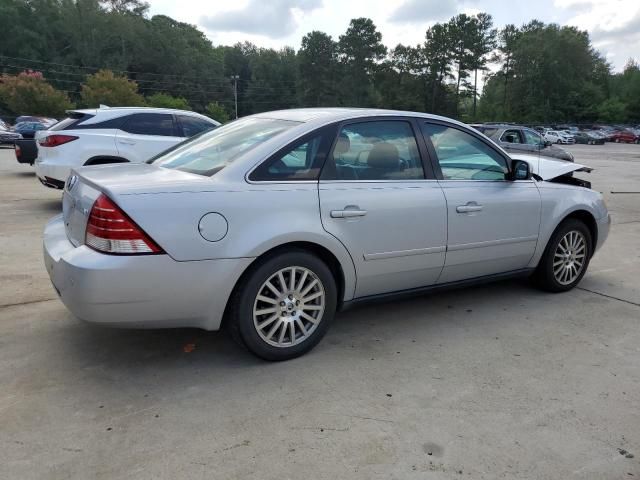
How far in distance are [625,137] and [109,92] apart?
50399 millimetres

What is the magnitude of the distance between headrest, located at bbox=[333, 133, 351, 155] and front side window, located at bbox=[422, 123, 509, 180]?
27.9 inches

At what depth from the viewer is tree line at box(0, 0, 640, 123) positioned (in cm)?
7912

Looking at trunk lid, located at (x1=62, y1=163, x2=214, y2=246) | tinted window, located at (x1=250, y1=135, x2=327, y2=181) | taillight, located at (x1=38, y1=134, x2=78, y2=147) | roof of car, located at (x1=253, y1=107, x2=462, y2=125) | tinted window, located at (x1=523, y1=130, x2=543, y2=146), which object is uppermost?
tinted window, located at (x1=523, y1=130, x2=543, y2=146)

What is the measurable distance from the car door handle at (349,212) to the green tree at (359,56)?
281 ft

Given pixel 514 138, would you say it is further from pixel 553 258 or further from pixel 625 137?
pixel 625 137

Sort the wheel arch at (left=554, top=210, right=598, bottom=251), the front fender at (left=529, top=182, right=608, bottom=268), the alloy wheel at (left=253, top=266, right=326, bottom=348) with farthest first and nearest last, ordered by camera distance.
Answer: the wheel arch at (left=554, top=210, right=598, bottom=251), the front fender at (left=529, top=182, right=608, bottom=268), the alloy wheel at (left=253, top=266, right=326, bottom=348)

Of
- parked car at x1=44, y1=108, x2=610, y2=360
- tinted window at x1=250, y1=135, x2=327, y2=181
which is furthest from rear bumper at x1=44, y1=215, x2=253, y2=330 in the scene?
tinted window at x1=250, y1=135, x2=327, y2=181

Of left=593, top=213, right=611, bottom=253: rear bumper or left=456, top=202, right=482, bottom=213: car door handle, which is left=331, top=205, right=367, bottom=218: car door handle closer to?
left=456, top=202, right=482, bottom=213: car door handle

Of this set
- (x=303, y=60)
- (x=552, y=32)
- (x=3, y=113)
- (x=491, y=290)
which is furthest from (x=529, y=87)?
(x=491, y=290)

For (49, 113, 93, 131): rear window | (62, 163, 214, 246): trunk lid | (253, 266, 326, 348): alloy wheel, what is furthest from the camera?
(49, 113, 93, 131): rear window

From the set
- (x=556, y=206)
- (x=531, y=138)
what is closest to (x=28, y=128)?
(x=531, y=138)

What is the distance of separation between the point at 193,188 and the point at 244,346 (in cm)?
100

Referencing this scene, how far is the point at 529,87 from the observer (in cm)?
8069

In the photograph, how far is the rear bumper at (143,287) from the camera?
9.12 feet
